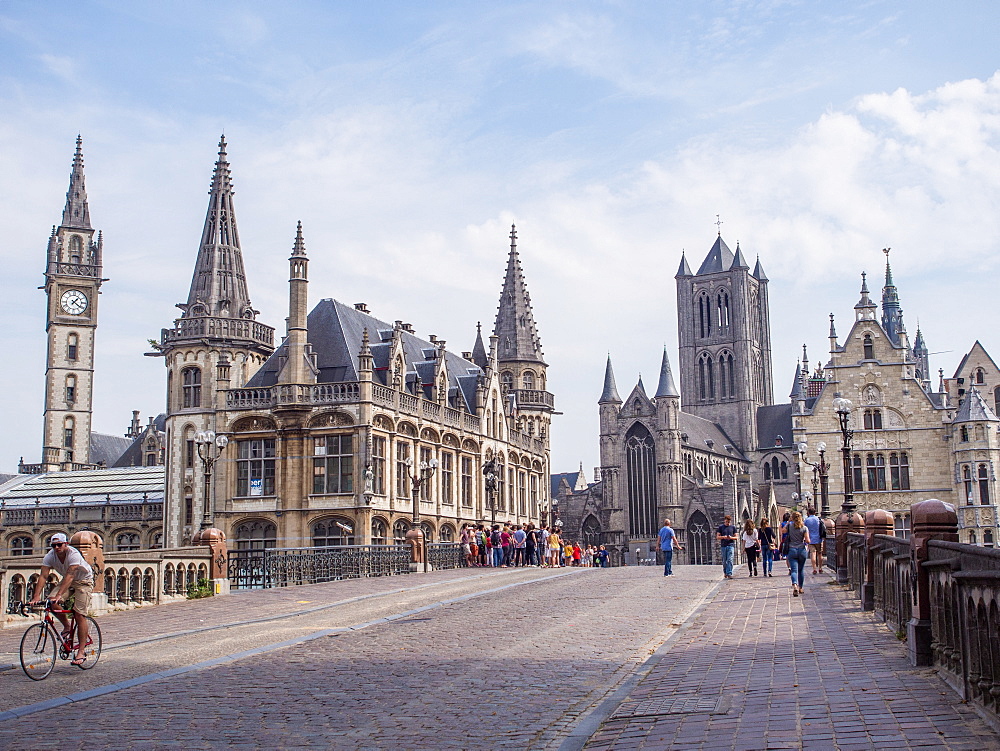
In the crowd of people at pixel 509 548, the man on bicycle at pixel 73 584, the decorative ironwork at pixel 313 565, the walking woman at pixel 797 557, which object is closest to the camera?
the man on bicycle at pixel 73 584

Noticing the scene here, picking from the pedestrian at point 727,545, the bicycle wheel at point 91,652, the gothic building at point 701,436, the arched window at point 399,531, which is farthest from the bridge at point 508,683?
the gothic building at point 701,436

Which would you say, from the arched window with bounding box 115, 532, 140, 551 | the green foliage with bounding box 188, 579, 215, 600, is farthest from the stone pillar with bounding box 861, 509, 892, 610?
the arched window with bounding box 115, 532, 140, 551

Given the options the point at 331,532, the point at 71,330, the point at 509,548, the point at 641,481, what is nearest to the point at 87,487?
the point at 71,330

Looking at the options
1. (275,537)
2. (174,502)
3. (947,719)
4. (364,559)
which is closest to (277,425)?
(275,537)

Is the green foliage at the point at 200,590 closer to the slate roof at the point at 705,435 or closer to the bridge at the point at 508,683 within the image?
the bridge at the point at 508,683

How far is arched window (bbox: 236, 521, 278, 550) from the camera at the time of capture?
4456 centimetres

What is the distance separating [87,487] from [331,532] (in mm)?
31144

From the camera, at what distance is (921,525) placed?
33.9ft

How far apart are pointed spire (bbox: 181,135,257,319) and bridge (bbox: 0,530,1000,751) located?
115 feet

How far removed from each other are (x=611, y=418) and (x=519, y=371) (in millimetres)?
33049

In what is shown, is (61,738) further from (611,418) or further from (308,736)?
(611,418)

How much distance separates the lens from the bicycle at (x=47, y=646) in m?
11.9

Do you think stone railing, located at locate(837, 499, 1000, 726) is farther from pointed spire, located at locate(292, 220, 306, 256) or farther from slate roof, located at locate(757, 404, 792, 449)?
slate roof, located at locate(757, 404, 792, 449)

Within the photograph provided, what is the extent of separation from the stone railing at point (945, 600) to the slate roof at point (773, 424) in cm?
9994
